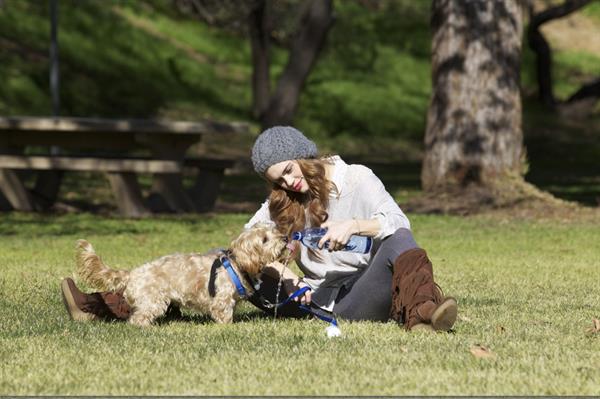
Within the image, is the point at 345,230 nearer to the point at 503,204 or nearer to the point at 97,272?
the point at 97,272

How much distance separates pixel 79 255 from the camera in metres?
6.84

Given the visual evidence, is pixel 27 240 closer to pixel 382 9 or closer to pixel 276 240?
pixel 276 240

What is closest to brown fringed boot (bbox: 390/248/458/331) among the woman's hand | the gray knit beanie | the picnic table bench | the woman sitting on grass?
the woman sitting on grass

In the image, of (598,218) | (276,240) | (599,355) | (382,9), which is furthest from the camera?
(382,9)

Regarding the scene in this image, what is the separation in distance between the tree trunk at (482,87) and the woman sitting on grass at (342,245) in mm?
8699

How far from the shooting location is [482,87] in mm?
15234

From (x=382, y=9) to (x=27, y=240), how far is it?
92.3 ft

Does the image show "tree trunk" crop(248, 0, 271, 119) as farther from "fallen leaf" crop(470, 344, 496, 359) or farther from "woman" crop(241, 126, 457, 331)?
"fallen leaf" crop(470, 344, 496, 359)

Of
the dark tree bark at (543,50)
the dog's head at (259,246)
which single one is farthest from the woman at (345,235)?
the dark tree bark at (543,50)

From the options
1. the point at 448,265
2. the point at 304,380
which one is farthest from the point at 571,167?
the point at 304,380

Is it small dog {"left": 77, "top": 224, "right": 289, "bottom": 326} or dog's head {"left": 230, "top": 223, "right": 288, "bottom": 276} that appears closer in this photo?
dog's head {"left": 230, "top": 223, "right": 288, "bottom": 276}

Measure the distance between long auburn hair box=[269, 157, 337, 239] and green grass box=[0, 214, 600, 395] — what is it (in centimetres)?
58

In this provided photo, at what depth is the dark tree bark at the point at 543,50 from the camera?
23.3 meters

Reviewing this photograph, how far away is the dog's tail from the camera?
683cm
